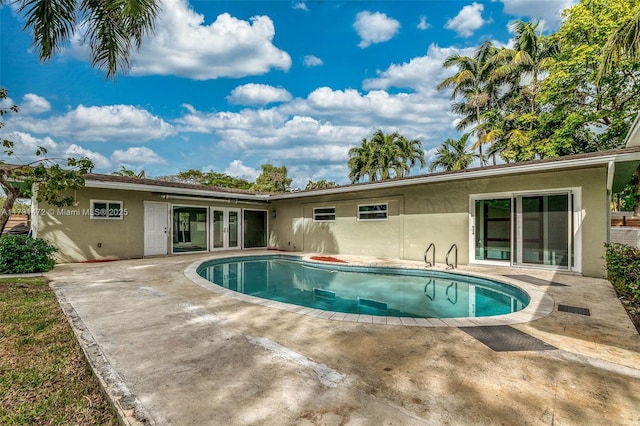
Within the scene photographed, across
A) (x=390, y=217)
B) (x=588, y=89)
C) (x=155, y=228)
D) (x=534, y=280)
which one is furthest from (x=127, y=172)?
(x=588, y=89)

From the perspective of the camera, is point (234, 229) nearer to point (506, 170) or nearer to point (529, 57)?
point (506, 170)

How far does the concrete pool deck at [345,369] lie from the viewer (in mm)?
2102

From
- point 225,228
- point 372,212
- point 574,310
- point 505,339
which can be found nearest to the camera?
point 505,339

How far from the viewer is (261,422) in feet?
6.51

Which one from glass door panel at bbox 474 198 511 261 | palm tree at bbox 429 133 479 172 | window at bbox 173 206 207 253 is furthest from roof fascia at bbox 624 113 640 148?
palm tree at bbox 429 133 479 172

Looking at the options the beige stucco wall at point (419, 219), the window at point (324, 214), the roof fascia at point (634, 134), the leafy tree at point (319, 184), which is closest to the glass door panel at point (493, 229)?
the beige stucco wall at point (419, 219)

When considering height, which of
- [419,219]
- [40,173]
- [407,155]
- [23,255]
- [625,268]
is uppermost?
[407,155]

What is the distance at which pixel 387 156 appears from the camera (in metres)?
25.7

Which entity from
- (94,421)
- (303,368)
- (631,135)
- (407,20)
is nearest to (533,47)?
(407,20)

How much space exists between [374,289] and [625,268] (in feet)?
15.1

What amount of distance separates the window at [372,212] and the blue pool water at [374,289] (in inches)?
110

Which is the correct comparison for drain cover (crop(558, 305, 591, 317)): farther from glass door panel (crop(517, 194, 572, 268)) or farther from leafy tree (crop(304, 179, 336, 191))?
leafy tree (crop(304, 179, 336, 191))

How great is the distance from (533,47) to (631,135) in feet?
50.9

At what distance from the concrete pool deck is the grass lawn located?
5.4 inches
